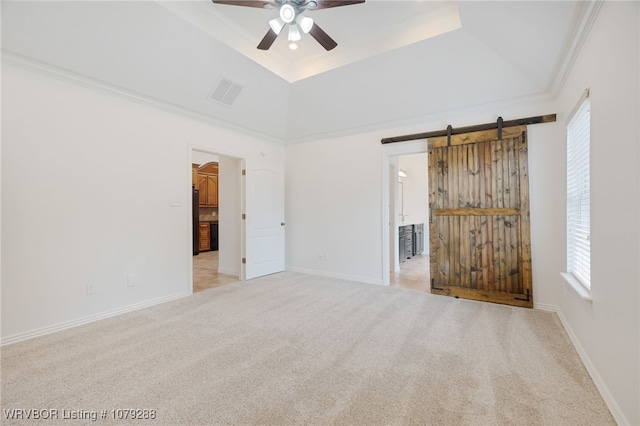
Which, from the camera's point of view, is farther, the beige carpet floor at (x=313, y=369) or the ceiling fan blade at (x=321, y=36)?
the ceiling fan blade at (x=321, y=36)

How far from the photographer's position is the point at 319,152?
16.8 feet

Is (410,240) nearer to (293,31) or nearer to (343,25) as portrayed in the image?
(343,25)

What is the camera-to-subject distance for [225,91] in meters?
3.86

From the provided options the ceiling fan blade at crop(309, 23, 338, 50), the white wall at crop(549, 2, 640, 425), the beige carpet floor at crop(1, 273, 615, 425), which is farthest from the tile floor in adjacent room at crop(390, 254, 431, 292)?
the ceiling fan blade at crop(309, 23, 338, 50)

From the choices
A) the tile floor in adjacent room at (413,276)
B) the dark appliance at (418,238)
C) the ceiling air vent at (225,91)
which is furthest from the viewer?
the dark appliance at (418,238)

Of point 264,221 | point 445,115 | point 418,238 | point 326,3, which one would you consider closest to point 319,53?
point 326,3

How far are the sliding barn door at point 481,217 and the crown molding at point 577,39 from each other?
669 mm

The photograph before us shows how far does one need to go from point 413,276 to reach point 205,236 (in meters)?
5.86

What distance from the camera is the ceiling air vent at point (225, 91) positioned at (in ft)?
12.3

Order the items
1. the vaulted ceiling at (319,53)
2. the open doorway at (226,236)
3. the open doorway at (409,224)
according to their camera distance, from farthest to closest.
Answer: the open doorway at (409,224) < the open doorway at (226,236) < the vaulted ceiling at (319,53)

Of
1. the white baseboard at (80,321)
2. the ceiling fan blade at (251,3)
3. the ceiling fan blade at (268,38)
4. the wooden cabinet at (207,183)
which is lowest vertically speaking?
the white baseboard at (80,321)

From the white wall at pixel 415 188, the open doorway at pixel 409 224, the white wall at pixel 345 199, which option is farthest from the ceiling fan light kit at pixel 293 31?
the white wall at pixel 415 188

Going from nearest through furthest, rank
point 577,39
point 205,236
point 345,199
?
point 577,39
point 345,199
point 205,236

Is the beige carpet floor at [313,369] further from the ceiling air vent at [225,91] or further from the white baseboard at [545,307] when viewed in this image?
the ceiling air vent at [225,91]
